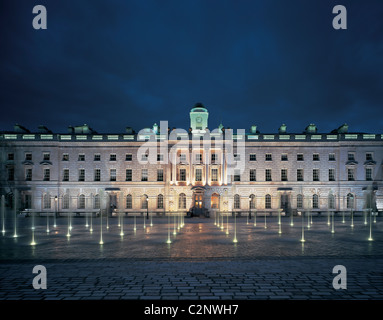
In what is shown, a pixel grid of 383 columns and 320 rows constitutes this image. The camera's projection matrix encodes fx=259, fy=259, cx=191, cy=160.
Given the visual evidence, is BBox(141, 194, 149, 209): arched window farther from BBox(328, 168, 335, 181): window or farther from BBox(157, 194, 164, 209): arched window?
BBox(328, 168, 335, 181): window

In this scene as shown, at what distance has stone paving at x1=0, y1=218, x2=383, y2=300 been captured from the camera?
7.95 meters

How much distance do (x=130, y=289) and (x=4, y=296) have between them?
3.71m

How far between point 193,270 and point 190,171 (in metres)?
35.1

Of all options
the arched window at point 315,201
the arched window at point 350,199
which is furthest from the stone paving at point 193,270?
the arched window at point 350,199

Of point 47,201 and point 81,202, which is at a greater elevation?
point 47,201

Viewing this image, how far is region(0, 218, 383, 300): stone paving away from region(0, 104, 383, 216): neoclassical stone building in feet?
93.9

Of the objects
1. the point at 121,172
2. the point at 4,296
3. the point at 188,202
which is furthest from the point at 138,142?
the point at 4,296

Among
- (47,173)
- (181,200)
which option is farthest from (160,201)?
(47,173)

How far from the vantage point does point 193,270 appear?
10336 millimetres

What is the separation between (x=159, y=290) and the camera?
8156 mm

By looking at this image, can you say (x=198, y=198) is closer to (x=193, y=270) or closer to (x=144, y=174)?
(x=144, y=174)

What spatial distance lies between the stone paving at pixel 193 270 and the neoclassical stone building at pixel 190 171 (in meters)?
28.6
